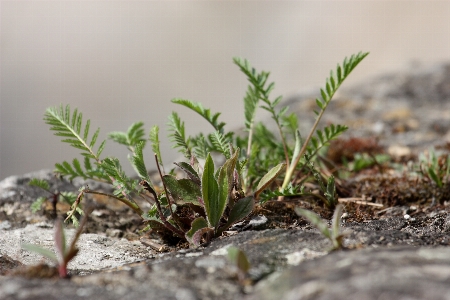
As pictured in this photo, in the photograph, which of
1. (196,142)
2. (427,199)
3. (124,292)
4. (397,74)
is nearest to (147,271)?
(124,292)

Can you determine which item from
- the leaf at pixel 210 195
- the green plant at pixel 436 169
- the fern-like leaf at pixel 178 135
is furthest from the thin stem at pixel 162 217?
the green plant at pixel 436 169

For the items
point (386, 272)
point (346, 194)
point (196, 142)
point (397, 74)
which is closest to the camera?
point (386, 272)

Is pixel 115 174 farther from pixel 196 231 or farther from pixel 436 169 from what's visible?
pixel 436 169

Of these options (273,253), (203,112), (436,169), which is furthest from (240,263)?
(436,169)

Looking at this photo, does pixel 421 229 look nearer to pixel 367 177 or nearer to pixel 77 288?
pixel 367 177

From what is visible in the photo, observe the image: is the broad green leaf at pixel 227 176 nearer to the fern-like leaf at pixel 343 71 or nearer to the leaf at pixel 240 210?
the leaf at pixel 240 210

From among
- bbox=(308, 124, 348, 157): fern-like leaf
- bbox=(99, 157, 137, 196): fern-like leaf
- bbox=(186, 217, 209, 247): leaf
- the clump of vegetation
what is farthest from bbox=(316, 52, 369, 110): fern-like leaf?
bbox=(99, 157, 137, 196): fern-like leaf

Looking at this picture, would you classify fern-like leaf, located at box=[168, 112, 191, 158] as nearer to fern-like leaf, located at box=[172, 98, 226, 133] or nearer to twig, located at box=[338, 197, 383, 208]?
fern-like leaf, located at box=[172, 98, 226, 133]
